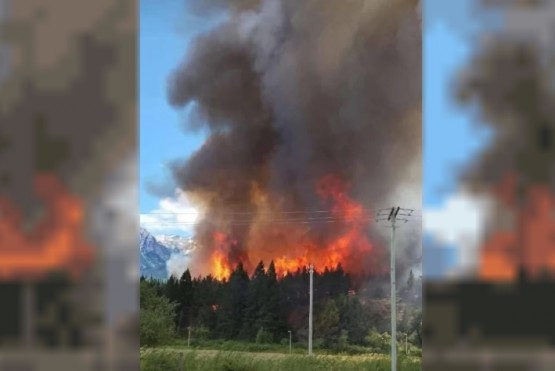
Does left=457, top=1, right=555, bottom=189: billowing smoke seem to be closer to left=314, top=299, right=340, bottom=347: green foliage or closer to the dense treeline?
the dense treeline

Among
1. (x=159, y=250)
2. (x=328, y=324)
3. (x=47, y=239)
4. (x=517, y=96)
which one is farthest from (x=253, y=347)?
(x=517, y=96)

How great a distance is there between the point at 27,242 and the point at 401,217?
5590 mm

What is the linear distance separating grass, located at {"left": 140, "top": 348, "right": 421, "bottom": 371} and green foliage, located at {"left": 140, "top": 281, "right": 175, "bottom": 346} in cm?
17

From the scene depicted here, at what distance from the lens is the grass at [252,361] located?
8.82 metres

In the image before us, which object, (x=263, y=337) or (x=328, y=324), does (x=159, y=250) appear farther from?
(x=328, y=324)

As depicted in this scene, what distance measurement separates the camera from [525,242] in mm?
2762

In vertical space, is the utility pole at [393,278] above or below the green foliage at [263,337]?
above

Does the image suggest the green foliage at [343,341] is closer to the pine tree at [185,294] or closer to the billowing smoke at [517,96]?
the pine tree at [185,294]

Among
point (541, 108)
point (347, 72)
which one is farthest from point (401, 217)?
point (541, 108)

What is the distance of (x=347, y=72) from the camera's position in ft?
25.2

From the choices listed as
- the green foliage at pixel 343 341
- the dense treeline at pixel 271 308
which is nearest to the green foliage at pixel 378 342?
the dense treeline at pixel 271 308

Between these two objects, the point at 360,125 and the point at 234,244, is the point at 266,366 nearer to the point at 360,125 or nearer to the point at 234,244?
the point at 234,244

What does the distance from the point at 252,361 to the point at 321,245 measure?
2037 millimetres

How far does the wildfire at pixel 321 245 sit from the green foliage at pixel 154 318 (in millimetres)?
967
